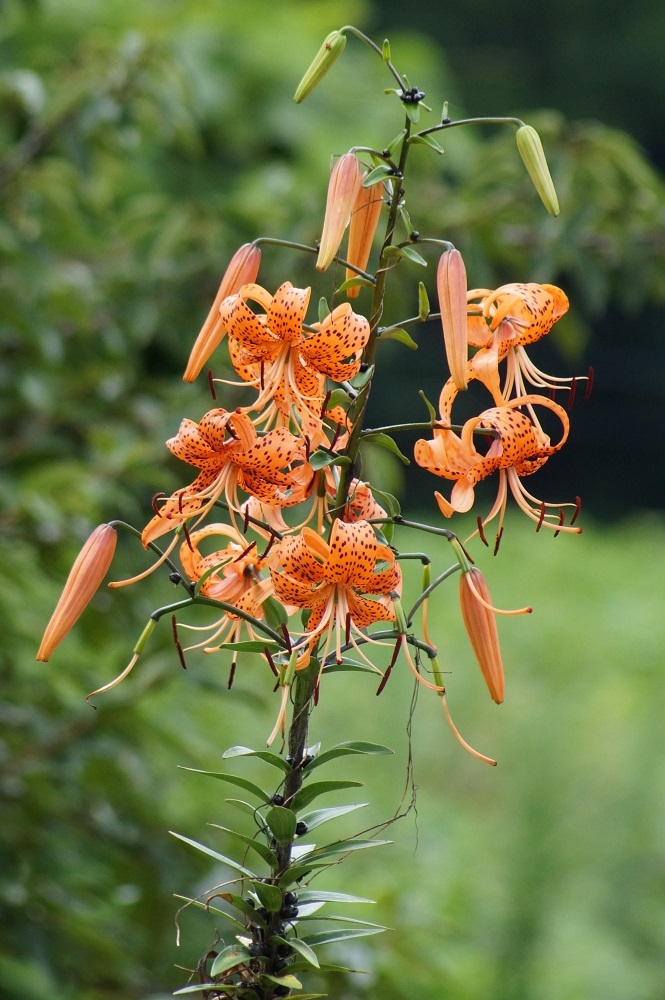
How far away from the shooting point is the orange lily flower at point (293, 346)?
521 millimetres

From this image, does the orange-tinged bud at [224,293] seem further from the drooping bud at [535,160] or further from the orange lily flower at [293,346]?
the drooping bud at [535,160]

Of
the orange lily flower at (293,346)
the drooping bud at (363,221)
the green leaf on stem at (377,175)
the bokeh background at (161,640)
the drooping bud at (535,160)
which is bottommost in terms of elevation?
Answer: the bokeh background at (161,640)

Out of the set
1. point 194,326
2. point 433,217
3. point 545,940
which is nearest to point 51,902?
point 194,326

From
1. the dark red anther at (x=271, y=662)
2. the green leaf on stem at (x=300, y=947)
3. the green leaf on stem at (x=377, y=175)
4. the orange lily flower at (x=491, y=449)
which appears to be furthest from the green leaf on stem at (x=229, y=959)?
the green leaf on stem at (x=377, y=175)

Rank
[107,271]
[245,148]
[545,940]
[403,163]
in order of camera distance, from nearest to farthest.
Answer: [403,163], [107,271], [545,940], [245,148]

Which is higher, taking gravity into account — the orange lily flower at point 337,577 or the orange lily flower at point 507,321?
the orange lily flower at point 507,321

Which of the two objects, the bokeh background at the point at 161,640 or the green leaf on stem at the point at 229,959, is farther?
the bokeh background at the point at 161,640

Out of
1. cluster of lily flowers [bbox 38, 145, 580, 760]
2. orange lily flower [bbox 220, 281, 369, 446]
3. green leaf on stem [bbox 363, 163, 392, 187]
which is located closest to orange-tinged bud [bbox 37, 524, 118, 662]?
cluster of lily flowers [bbox 38, 145, 580, 760]

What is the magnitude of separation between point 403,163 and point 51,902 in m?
0.84

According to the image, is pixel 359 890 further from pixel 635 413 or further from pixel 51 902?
pixel 635 413

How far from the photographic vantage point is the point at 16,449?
1.31m

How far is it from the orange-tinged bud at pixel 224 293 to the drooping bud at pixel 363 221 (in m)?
0.05

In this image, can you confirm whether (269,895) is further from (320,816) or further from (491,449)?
(491,449)

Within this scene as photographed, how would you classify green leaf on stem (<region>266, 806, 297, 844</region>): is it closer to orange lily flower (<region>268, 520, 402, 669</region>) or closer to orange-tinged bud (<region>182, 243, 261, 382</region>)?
orange lily flower (<region>268, 520, 402, 669</region>)
